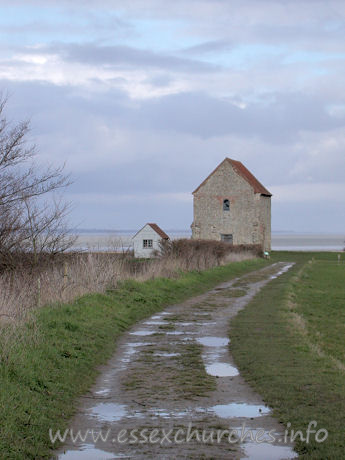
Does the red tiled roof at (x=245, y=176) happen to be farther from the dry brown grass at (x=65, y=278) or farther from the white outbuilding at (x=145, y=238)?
the dry brown grass at (x=65, y=278)

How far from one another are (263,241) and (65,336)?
57.1m

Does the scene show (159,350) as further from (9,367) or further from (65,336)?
(9,367)

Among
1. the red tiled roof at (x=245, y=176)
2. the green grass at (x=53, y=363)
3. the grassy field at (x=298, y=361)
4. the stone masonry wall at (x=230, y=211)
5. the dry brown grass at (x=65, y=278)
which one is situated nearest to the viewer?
the green grass at (x=53, y=363)

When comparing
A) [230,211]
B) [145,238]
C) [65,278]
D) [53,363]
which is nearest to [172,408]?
[53,363]

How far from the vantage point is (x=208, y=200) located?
225 feet

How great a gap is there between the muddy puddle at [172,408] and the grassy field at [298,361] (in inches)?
10.3

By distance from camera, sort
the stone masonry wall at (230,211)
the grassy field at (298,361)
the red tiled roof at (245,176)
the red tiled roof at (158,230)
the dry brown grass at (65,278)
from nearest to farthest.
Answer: the grassy field at (298,361)
the dry brown grass at (65,278)
the stone masonry wall at (230,211)
the red tiled roof at (245,176)
the red tiled roof at (158,230)

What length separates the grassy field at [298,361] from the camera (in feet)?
24.2

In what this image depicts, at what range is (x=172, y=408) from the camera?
8133mm

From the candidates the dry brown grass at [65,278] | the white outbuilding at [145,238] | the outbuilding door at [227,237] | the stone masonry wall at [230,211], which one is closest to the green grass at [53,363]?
the dry brown grass at [65,278]

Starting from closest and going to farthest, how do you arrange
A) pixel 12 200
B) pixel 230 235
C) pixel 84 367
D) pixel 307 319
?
pixel 84 367 < pixel 12 200 < pixel 307 319 < pixel 230 235

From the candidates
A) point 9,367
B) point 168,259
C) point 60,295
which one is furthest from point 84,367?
point 168,259

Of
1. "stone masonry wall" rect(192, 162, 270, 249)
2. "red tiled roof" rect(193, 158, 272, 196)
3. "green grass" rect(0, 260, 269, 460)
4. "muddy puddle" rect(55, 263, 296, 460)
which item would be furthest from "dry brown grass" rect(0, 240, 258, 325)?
"red tiled roof" rect(193, 158, 272, 196)

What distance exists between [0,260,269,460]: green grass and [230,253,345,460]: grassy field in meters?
2.70
